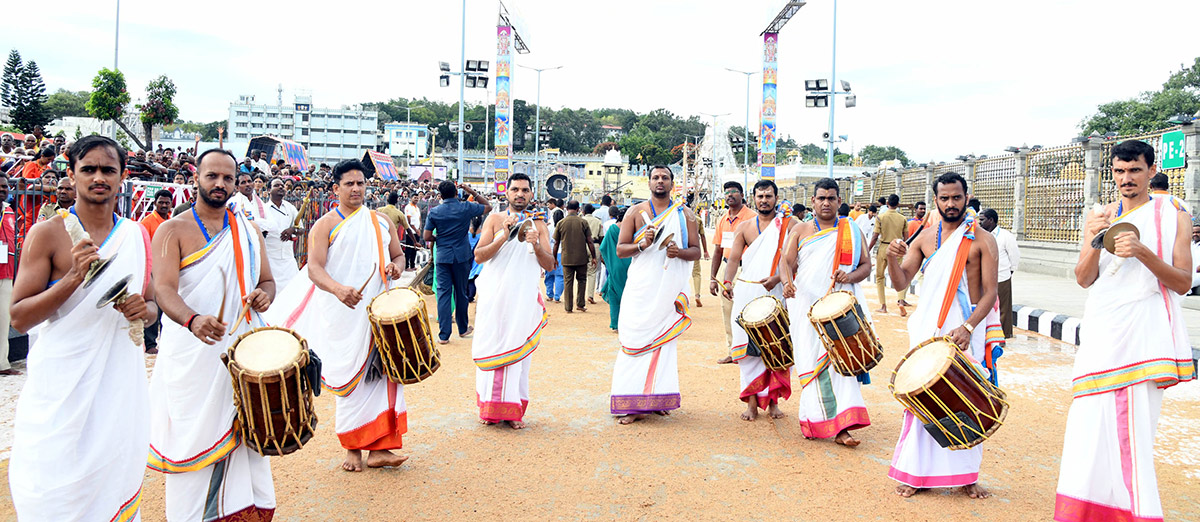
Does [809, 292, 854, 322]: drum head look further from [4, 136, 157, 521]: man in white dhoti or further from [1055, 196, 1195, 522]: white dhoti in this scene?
[4, 136, 157, 521]: man in white dhoti

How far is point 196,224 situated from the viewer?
3.62 m

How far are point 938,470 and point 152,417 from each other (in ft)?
13.8

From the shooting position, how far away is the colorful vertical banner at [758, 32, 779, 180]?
37781 millimetres

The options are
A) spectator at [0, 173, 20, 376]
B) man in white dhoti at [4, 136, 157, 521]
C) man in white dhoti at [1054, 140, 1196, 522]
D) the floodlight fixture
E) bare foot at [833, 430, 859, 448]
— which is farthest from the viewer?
the floodlight fixture

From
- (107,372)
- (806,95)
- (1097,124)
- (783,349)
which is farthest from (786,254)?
(1097,124)

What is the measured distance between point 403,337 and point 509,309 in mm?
1433

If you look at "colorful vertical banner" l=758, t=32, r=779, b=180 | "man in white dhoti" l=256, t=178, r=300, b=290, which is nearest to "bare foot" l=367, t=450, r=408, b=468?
"man in white dhoti" l=256, t=178, r=300, b=290

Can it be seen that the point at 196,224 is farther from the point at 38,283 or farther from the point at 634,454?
the point at 634,454

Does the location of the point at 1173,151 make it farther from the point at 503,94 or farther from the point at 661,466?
the point at 503,94

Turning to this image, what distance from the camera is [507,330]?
237 inches

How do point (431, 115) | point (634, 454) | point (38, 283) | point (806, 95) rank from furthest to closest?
point (431, 115) → point (806, 95) → point (634, 454) → point (38, 283)

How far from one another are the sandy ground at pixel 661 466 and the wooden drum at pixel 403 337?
0.65 meters

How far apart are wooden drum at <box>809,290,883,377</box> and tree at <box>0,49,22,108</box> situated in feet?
166

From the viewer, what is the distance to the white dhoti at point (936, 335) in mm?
4480
